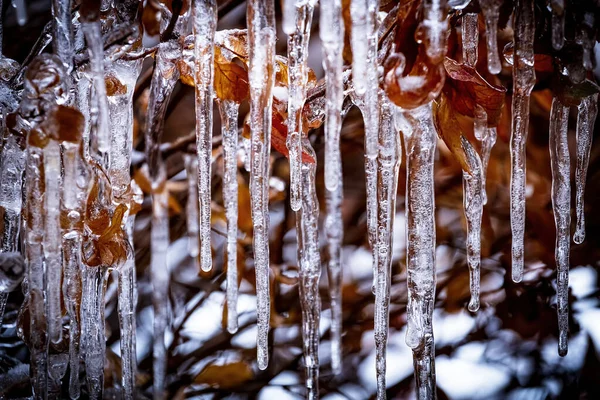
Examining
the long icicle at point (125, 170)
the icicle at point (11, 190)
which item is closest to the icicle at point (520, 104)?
the long icicle at point (125, 170)

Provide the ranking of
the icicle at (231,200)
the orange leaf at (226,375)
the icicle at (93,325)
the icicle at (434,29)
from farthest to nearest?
the orange leaf at (226,375), the icicle at (93,325), the icicle at (231,200), the icicle at (434,29)

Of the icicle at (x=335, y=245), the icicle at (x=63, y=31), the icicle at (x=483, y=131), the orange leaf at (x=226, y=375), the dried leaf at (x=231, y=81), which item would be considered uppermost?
the icicle at (x=63, y=31)

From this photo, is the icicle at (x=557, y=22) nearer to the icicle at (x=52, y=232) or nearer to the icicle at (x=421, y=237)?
the icicle at (x=421, y=237)

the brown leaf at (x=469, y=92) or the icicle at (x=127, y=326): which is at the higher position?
the brown leaf at (x=469, y=92)

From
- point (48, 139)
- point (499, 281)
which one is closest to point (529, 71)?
point (48, 139)

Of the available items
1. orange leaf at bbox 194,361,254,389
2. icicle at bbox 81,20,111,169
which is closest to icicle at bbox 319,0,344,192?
icicle at bbox 81,20,111,169

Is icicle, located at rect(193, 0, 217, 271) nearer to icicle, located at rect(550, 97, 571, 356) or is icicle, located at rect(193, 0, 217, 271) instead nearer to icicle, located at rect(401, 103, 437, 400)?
icicle, located at rect(401, 103, 437, 400)

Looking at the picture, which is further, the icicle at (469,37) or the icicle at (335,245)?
the icicle at (469,37)
